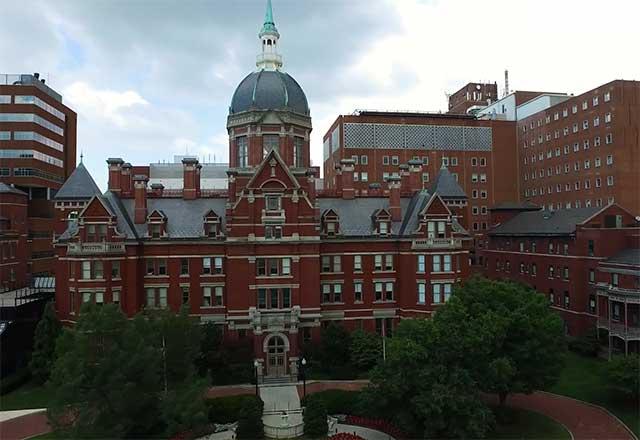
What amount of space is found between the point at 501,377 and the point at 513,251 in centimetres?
4032

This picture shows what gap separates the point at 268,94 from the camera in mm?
51531

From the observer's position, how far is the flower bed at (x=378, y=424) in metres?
33.7

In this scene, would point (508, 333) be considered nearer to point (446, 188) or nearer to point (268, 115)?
point (446, 188)

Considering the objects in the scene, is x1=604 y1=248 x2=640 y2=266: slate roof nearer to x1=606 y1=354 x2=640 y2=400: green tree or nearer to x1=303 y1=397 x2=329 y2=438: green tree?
x1=606 y1=354 x2=640 y2=400: green tree

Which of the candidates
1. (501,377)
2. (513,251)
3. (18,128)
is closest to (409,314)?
(501,377)

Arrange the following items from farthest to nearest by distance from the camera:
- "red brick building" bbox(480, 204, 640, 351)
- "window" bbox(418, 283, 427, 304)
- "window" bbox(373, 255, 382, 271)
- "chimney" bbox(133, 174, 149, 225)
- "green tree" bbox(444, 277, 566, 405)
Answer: "window" bbox(373, 255, 382, 271), "window" bbox(418, 283, 427, 304), "chimney" bbox(133, 174, 149, 225), "red brick building" bbox(480, 204, 640, 351), "green tree" bbox(444, 277, 566, 405)

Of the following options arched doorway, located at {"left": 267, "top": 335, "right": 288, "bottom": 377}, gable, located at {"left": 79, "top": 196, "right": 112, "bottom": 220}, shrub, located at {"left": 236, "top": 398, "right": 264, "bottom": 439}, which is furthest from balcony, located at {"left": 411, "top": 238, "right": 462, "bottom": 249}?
gable, located at {"left": 79, "top": 196, "right": 112, "bottom": 220}

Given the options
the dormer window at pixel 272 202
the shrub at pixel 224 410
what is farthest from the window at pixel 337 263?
the shrub at pixel 224 410

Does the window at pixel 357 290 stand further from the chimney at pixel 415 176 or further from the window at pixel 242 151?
the window at pixel 242 151

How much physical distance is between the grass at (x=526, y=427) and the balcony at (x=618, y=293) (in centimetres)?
1731

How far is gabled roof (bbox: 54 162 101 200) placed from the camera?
51000 millimetres

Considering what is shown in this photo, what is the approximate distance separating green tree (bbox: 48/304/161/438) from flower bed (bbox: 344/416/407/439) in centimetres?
1397

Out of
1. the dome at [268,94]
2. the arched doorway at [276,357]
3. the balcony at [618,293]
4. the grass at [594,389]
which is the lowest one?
the grass at [594,389]

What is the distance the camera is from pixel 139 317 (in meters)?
32.8
